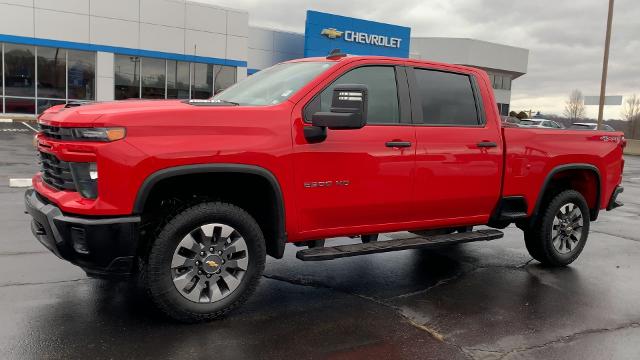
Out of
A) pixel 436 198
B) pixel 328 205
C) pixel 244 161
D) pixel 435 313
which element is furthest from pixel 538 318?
pixel 244 161

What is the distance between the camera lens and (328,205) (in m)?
4.36

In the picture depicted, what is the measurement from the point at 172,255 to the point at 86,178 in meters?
0.77

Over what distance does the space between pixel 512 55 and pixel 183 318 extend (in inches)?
2486

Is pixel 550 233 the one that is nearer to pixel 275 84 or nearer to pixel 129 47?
pixel 275 84

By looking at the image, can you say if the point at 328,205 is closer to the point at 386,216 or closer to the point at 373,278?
the point at 386,216

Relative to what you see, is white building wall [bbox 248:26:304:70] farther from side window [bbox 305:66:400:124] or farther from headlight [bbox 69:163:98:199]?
headlight [bbox 69:163:98:199]

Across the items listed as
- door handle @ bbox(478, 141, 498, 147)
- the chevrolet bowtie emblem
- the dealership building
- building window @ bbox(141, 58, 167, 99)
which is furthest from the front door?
the chevrolet bowtie emblem

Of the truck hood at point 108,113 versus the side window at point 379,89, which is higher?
the side window at point 379,89

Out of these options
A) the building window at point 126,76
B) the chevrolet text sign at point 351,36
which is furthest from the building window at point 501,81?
the building window at point 126,76

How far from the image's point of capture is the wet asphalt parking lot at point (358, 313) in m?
3.67

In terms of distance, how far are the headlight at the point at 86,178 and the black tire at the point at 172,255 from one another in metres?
0.54

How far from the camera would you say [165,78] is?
89.0 ft

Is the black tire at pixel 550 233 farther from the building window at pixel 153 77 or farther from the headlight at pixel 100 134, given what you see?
the building window at pixel 153 77

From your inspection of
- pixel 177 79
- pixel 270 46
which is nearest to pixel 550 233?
pixel 177 79
